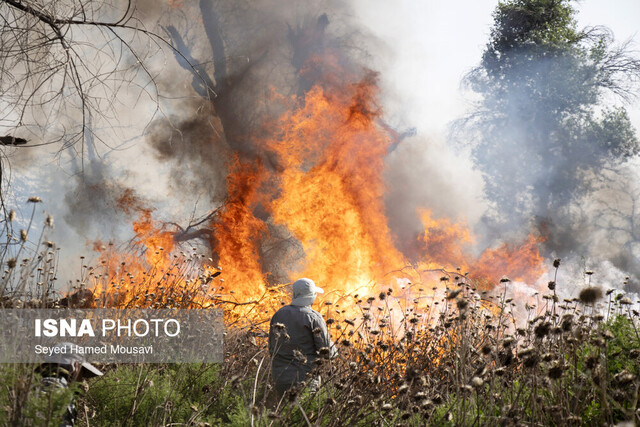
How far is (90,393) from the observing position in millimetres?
3795

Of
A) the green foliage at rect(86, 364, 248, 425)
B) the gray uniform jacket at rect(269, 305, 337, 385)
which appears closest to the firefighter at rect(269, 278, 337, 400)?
the gray uniform jacket at rect(269, 305, 337, 385)

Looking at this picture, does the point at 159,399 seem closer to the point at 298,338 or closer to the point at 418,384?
the point at 298,338

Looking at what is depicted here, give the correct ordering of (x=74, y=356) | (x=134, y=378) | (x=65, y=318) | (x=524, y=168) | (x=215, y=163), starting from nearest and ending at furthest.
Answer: (x=74, y=356)
(x=134, y=378)
(x=65, y=318)
(x=215, y=163)
(x=524, y=168)

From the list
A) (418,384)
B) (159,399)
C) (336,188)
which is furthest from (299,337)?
(336,188)

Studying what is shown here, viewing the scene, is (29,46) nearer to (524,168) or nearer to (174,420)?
(174,420)

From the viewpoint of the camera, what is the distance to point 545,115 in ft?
52.7

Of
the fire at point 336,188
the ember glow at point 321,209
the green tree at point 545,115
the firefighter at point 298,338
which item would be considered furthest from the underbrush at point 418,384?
the green tree at point 545,115

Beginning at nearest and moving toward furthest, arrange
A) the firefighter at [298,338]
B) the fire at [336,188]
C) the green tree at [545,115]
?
the firefighter at [298,338] < the fire at [336,188] < the green tree at [545,115]

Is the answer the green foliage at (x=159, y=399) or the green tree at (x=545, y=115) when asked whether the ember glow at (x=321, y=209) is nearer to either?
the green tree at (x=545, y=115)

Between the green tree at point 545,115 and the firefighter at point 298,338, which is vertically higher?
the green tree at point 545,115

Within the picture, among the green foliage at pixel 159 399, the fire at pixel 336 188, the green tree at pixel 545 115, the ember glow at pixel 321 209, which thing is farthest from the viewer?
the green tree at pixel 545 115

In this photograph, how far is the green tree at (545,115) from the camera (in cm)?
1575

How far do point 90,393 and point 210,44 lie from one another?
41.3ft

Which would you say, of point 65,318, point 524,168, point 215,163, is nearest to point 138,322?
point 65,318
